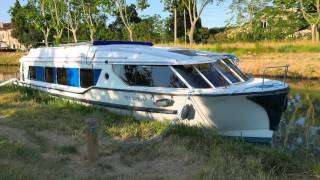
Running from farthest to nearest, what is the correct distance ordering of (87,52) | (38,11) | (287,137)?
(38,11), (87,52), (287,137)

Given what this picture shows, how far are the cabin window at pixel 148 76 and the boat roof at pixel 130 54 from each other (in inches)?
5.8

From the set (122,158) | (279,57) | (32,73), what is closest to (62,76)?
(32,73)

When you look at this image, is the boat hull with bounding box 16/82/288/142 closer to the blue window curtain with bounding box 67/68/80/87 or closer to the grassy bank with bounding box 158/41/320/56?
the blue window curtain with bounding box 67/68/80/87

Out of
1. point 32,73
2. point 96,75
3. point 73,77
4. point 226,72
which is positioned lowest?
point 32,73

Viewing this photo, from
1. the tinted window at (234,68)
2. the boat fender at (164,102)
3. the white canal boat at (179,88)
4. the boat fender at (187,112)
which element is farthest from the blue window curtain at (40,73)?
the boat fender at (187,112)

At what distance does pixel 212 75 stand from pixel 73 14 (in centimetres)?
5121

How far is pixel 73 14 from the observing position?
6088cm

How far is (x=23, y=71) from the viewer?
63.3 feet

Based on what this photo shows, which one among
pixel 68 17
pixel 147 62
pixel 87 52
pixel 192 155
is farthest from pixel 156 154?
Result: pixel 68 17

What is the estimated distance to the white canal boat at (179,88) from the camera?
11109mm

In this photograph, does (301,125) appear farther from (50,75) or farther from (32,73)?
(32,73)

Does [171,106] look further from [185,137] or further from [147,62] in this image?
[185,137]

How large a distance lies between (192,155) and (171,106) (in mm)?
3542

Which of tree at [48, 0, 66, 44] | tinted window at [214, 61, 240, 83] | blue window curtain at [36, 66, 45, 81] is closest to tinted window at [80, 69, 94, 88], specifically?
blue window curtain at [36, 66, 45, 81]
